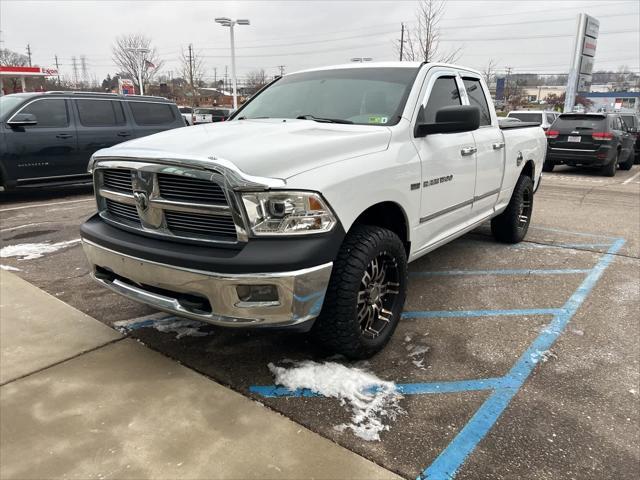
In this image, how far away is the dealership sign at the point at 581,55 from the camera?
971 inches

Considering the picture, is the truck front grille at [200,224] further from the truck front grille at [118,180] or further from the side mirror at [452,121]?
the side mirror at [452,121]

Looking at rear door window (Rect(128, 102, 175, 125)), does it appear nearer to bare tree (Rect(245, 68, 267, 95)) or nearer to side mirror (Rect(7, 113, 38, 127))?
side mirror (Rect(7, 113, 38, 127))

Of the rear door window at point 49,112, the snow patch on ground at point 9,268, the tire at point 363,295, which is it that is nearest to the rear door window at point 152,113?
the rear door window at point 49,112

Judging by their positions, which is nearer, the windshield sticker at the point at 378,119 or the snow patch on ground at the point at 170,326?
the windshield sticker at the point at 378,119

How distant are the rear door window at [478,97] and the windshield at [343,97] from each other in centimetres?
100

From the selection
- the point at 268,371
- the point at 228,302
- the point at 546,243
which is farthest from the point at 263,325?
the point at 546,243

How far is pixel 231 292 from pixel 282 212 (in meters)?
0.48

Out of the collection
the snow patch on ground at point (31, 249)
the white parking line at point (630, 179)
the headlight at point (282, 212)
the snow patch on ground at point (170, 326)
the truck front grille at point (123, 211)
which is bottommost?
the white parking line at point (630, 179)

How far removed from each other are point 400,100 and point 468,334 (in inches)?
69.8

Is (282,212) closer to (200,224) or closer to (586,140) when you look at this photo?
(200,224)

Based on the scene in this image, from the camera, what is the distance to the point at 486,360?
3252 millimetres

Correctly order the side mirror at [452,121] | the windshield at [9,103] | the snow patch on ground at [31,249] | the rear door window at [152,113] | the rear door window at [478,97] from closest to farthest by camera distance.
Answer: the side mirror at [452,121], the rear door window at [478,97], the snow patch on ground at [31,249], the windshield at [9,103], the rear door window at [152,113]

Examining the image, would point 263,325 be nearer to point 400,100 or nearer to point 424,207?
point 424,207

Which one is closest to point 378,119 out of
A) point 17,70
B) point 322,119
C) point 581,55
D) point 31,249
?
point 322,119
